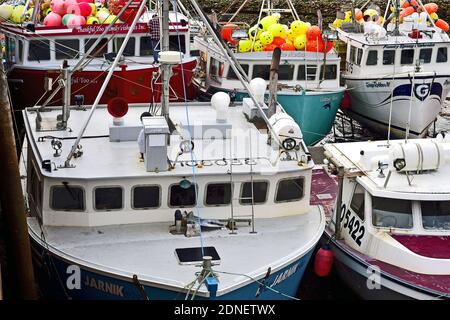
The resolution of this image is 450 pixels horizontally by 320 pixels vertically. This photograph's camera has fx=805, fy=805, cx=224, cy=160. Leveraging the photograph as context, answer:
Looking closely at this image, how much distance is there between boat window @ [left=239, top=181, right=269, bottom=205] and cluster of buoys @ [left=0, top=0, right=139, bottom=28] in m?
8.74

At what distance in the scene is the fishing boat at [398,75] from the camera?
2311 centimetres

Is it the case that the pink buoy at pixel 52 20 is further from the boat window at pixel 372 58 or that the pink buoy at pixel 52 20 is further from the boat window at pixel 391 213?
the boat window at pixel 391 213

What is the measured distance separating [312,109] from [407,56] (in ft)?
12.3

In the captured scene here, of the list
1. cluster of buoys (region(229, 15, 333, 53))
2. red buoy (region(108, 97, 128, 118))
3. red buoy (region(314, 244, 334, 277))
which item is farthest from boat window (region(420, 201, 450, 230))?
cluster of buoys (region(229, 15, 333, 53))

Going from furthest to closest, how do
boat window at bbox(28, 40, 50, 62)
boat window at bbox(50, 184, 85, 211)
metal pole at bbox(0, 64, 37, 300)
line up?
boat window at bbox(28, 40, 50, 62)
boat window at bbox(50, 184, 85, 211)
metal pole at bbox(0, 64, 37, 300)

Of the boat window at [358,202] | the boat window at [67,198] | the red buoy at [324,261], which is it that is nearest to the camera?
the boat window at [67,198]

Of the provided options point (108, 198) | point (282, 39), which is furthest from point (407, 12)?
point (108, 198)

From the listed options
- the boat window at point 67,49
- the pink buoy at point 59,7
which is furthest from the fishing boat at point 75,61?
the pink buoy at point 59,7

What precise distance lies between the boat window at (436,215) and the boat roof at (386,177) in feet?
0.74

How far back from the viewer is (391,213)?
13.5 meters

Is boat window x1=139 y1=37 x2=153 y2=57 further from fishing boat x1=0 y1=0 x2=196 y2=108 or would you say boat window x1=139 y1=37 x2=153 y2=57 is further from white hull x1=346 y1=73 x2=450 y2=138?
white hull x1=346 y1=73 x2=450 y2=138

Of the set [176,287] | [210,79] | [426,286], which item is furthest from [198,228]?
[210,79]

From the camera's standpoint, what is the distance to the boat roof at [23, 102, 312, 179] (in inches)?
521

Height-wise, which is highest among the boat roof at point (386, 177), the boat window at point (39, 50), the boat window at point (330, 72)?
the boat window at point (39, 50)
